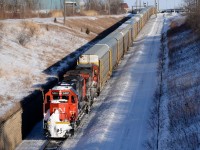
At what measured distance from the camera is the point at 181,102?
24938 mm

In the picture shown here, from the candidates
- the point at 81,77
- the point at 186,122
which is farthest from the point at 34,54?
the point at 186,122

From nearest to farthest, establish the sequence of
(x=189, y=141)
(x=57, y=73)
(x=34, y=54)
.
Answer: (x=189, y=141), (x=57, y=73), (x=34, y=54)

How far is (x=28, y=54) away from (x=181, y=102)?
56.8 feet

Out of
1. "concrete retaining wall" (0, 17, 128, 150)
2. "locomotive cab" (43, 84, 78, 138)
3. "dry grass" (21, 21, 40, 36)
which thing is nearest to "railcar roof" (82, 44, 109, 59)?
"concrete retaining wall" (0, 17, 128, 150)

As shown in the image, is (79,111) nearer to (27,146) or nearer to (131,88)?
(27,146)

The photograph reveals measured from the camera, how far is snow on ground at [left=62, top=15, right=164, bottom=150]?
66.5 ft

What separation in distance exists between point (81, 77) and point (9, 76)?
7.62 meters

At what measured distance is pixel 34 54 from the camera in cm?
3834

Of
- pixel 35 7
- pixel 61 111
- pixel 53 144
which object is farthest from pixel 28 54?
pixel 35 7

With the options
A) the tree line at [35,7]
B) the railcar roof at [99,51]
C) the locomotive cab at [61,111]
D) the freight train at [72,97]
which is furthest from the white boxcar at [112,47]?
the tree line at [35,7]

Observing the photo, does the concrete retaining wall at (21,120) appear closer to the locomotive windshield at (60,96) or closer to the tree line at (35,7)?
the locomotive windshield at (60,96)

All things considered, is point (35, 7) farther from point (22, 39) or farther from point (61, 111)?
point (61, 111)

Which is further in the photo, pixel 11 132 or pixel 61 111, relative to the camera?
pixel 61 111

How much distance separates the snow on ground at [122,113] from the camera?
20.3m
